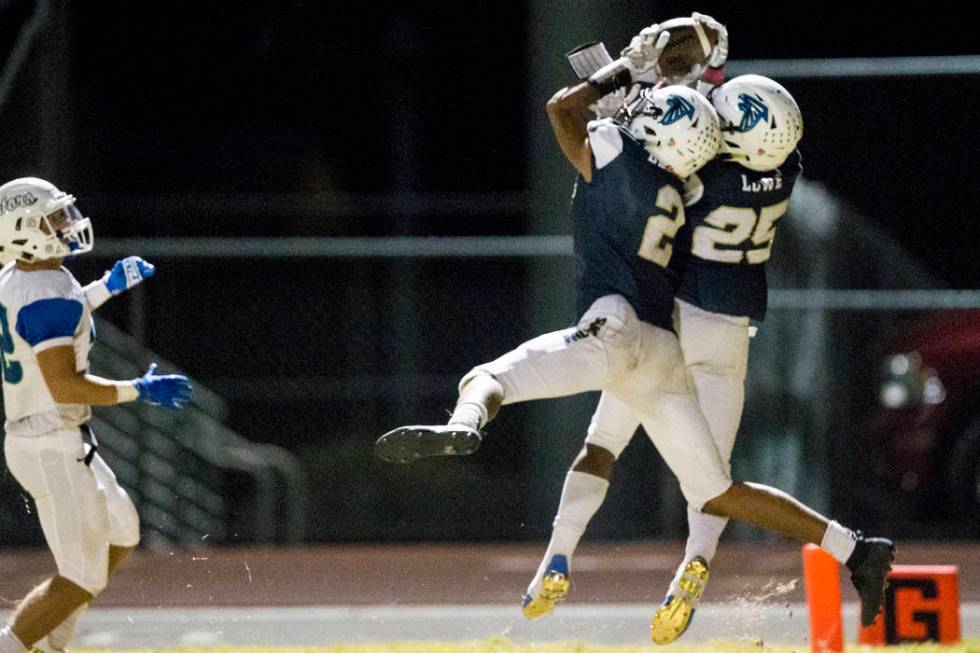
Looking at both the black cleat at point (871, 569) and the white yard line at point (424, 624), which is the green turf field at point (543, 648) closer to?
the white yard line at point (424, 624)

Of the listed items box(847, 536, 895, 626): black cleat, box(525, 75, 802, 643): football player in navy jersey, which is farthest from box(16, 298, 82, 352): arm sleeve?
box(847, 536, 895, 626): black cleat

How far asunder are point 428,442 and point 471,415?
22 centimetres

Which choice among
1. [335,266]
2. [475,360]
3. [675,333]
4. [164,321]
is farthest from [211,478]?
[675,333]

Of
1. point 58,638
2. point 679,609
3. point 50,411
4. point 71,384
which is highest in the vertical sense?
point 71,384

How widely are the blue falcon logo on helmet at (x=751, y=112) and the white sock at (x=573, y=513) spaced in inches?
56.3

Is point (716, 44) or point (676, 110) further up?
point (716, 44)

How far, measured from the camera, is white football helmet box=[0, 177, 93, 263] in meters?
6.52

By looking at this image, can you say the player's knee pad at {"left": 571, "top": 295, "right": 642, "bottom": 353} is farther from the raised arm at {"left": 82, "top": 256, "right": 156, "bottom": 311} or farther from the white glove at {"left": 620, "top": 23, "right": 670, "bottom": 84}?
the raised arm at {"left": 82, "top": 256, "right": 156, "bottom": 311}

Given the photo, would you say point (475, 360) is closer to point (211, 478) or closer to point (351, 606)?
point (211, 478)

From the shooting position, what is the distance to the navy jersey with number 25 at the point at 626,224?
689cm

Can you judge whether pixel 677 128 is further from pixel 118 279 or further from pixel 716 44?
pixel 118 279

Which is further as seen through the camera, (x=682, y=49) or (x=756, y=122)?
(x=682, y=49)

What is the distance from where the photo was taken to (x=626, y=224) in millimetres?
6926

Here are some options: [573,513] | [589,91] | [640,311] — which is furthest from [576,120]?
[573,513]
